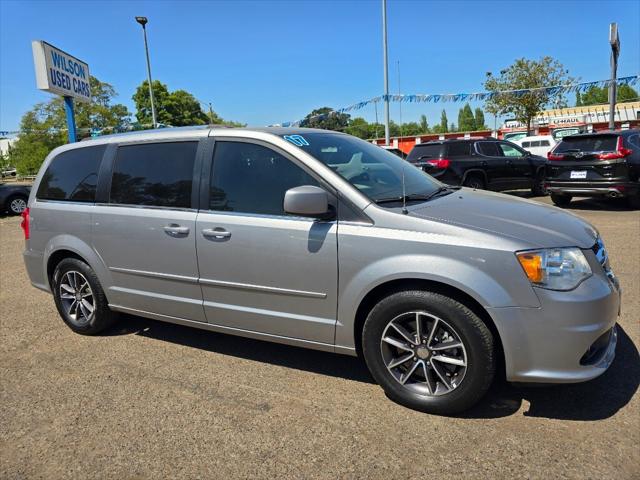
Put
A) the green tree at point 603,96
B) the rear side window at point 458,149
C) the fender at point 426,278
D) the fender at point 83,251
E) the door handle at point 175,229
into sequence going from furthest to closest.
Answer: the green tree at point 603,96, the rear side window at point 458,149, the fender at point 83,251, the door handle at point 175,229, the fender at point 426,278

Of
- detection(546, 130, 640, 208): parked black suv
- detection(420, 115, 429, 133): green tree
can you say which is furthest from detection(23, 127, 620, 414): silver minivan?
Answer: detection(420, 115, 429, 133): green tree

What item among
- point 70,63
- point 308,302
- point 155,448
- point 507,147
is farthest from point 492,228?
point 70,63

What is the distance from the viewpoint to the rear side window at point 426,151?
1167 centimetres

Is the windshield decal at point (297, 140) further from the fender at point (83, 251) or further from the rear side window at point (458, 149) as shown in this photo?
the rear side window at point (458, 149)

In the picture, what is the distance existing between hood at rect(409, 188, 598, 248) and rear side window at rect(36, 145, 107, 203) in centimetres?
285

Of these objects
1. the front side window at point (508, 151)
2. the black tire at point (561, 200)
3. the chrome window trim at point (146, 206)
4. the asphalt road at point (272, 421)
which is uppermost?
the front side window at point (508, 151)

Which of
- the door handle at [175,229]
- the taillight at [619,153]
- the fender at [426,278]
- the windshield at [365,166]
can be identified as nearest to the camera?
the fender at [426,278]

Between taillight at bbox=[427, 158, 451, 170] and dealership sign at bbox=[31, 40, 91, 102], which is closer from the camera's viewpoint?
dealership sign at bbox=[31, 40, 91, 102]

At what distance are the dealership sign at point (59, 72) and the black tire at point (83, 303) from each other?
25.9 ft

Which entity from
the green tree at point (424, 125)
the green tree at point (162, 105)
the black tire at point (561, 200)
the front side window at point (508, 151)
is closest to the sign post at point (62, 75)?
the front side window at point (508, 151)

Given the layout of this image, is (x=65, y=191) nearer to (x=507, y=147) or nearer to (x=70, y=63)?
(x=70, y=63)

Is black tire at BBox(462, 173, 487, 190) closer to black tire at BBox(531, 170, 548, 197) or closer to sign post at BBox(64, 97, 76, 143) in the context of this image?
black tire at BBox(531, 170, 548, 197)

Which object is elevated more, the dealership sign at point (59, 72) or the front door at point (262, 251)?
the dealership sign at point (59, 72)

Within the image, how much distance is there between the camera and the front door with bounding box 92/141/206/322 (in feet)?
11.7
